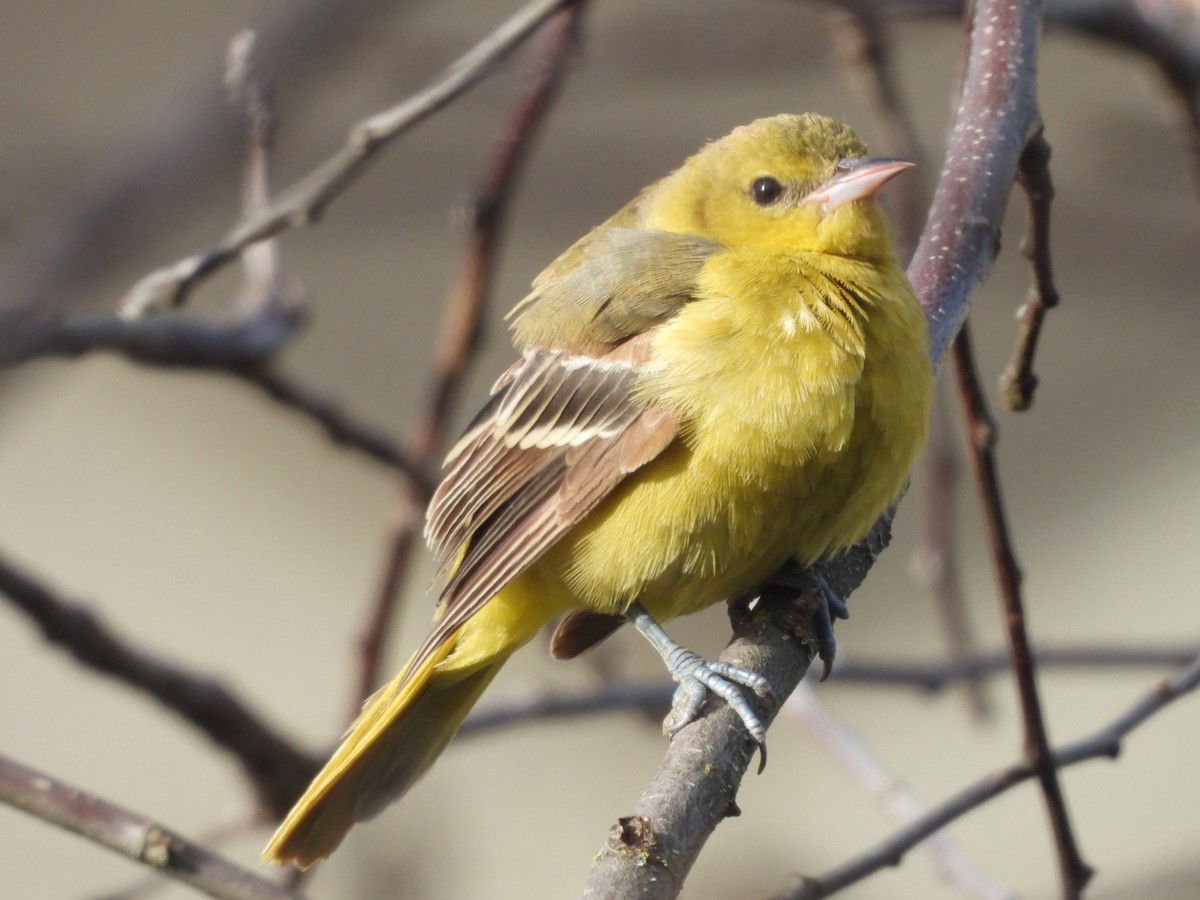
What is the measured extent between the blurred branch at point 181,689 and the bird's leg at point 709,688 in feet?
2.88

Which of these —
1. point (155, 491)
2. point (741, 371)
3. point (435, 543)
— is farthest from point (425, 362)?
point (741, 371)

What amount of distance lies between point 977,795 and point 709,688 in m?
0.51

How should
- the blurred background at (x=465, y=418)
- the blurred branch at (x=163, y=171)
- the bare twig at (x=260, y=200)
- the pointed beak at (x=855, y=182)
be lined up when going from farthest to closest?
the blurred background at (x=465, y=418) → the pointed beak at (x=855, y=182) → the bare twig at (x=260, y=200) → the blurred branch at (x=163, y=171)

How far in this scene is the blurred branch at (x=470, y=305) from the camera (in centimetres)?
359

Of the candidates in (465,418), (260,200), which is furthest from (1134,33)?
(465,418)

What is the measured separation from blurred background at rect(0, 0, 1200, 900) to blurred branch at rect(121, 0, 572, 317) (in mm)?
2351

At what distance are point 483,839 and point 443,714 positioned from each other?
378cm

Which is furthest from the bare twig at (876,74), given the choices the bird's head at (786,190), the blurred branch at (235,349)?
the blurred branch at (235,349)

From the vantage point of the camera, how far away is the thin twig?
111 inches

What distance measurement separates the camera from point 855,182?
3.20 meters

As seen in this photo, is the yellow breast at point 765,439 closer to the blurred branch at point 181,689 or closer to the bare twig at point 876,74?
the bare twig at point 876,74

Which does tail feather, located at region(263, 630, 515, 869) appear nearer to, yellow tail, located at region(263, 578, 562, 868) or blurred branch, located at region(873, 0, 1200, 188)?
yellow tail, located at region(263, 578, 562, 868)

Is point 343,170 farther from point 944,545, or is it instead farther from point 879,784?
point 944,545

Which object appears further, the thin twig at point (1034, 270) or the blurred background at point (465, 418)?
the blurred background at point (465, 418)
